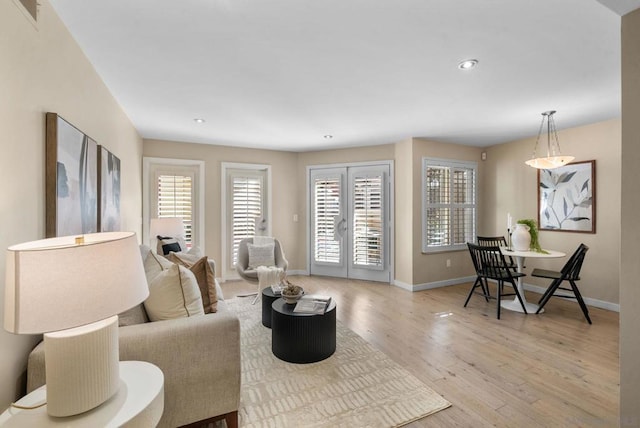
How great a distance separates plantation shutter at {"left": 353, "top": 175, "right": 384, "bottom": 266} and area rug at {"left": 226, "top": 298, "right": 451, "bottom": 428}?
2.43 m

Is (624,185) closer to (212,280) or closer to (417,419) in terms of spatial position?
(417,419)

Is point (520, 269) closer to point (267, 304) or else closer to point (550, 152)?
point (550, 152)

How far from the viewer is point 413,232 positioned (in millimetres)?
4508

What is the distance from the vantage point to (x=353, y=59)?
2.12m

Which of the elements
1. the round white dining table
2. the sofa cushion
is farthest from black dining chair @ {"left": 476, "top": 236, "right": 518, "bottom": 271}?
the sofa cushion

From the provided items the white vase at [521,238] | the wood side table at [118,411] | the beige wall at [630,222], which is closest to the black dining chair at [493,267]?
the white vase at [521,238]

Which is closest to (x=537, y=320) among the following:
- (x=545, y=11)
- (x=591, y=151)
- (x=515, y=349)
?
(x=515, y=349)

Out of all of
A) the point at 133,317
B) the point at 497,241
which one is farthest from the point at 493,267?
the point at 133,317

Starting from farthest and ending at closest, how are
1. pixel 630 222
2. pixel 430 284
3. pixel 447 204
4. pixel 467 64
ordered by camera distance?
pixel 447 204 < pixel 430 284 < pixel 467 64 < pixel 630 222

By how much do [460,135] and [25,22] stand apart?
452 cm

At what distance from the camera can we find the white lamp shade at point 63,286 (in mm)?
841

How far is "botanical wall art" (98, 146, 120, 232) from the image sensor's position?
224cm

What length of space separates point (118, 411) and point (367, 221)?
430 centimetres

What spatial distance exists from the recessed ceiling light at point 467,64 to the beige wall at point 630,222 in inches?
36.6
